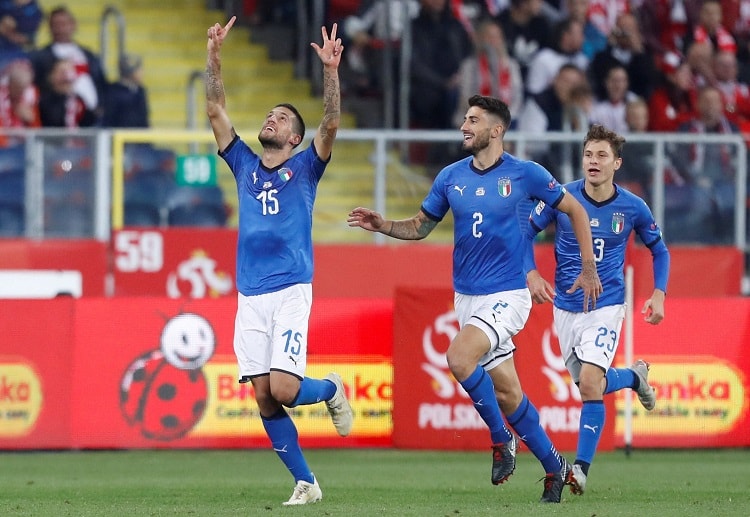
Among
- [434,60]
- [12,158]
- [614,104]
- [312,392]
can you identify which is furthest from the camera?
[434,60]

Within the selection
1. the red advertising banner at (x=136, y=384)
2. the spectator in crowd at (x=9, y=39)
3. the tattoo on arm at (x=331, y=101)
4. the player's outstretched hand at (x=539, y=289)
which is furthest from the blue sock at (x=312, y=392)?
the spectator in crowd at (x=9, y=39)

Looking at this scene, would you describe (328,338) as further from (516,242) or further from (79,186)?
(516,242)

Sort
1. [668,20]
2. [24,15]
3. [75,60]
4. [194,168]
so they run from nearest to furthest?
[194,168], [75,60], [24,15], [668,20]

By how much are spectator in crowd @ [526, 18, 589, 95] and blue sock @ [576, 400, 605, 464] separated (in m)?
8.78

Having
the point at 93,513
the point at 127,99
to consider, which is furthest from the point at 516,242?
the point at 127,99

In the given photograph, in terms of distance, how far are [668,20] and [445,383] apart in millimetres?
9056

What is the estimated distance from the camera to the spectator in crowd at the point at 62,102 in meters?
17.4

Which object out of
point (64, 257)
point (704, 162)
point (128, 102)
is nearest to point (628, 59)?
point (704, 162)

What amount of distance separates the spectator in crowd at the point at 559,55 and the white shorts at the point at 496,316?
8.88 meters

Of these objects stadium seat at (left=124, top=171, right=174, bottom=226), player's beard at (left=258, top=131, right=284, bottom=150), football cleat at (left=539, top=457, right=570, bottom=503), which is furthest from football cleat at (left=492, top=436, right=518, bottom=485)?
stadium seat at (left=124, top=171, right=174, bottom=226)

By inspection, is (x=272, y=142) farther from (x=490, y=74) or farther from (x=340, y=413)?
(x=490, y=74)

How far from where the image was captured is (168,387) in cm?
1417

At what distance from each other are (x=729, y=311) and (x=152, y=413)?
16.9 feet

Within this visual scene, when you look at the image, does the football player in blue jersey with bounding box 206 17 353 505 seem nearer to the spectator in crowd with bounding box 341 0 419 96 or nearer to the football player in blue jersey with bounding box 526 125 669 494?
the football player in blue jersey with bounding box 526 125 669 494
